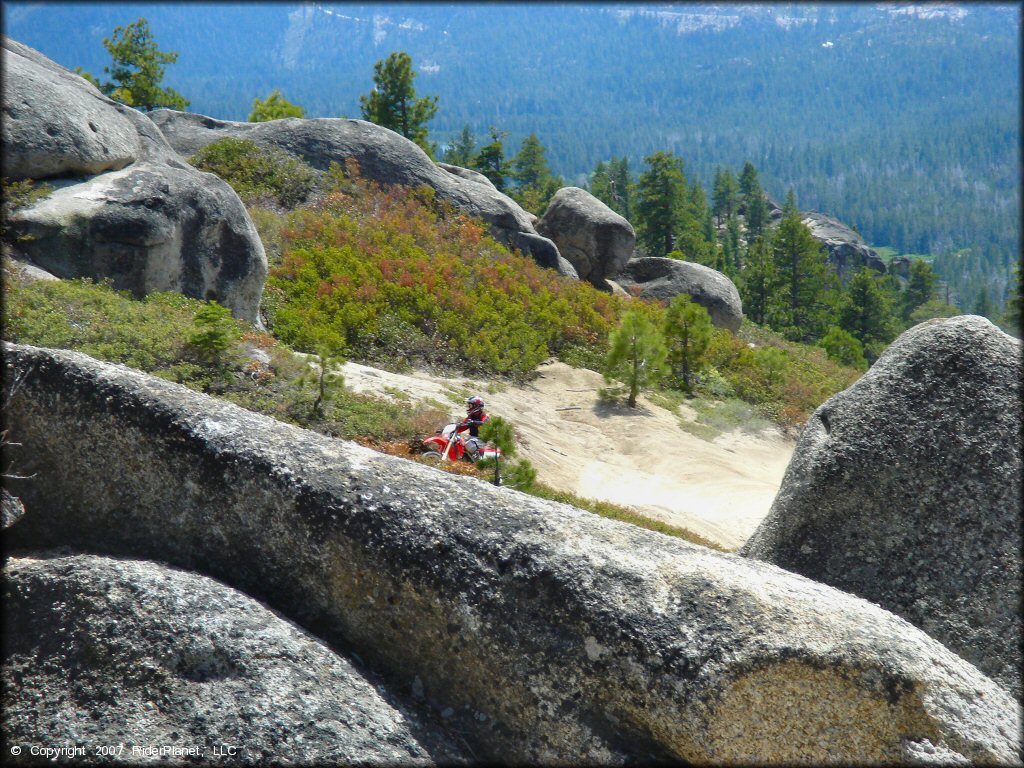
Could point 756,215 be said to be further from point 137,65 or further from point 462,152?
point 137,65

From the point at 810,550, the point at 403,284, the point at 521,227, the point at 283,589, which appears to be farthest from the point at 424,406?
the point at 521,227

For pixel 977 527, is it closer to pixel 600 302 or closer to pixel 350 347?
pixel 350 347

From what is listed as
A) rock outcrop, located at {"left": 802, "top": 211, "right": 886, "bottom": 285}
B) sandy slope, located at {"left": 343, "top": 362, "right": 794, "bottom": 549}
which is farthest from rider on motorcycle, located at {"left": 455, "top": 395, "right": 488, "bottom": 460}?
rock outcrop, located at {"left": 802, "top": 211, "right": 886, "bottom": 285}

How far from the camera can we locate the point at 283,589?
445 centimetres

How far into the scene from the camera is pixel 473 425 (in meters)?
11.7

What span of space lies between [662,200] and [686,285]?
20483 millimetres

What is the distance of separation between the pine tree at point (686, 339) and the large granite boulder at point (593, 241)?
9134mm

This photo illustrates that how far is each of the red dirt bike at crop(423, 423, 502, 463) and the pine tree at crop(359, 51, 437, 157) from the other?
34439mm

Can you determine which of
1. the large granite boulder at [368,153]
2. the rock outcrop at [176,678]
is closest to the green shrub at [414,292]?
the large granite boulder at [368,153]

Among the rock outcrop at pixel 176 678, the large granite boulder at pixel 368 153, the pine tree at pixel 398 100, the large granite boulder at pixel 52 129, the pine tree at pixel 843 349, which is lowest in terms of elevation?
the rock outcrop at pixel 176 678

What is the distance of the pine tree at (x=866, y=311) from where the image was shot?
4847 centimetres

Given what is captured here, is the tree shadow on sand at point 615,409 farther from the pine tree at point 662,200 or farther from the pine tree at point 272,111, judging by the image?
the pine tree at point 662,200

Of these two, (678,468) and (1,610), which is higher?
(1,610)

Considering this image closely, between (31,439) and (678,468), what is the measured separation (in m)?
11.2
